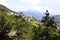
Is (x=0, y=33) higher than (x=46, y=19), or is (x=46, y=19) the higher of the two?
(x=46, y=19)

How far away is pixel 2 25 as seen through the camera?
89000 millimetres

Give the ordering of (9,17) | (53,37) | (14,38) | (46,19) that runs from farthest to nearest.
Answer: (9,17) → (14,38) → (46,19) → (53,37)

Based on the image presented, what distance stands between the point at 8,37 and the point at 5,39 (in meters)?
1.28

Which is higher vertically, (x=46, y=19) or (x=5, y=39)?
(x=46, y=19)

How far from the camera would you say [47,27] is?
69125mm

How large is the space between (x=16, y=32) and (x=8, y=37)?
3.48m

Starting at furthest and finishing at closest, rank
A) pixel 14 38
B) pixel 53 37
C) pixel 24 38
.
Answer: pixel 14 38
pixel 24 38
pixel 53 37

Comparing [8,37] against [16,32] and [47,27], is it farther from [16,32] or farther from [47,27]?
[47,27]

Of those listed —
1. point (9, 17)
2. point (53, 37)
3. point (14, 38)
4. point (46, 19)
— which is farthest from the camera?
point (9, 17)

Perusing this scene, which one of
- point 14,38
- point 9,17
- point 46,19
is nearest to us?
point 46,19

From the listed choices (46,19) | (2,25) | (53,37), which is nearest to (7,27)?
(2,25)

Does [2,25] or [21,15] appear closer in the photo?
[2,25]

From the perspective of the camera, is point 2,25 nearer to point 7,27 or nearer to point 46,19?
point 7,27

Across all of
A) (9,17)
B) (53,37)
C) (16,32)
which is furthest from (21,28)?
(53,37)
